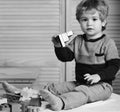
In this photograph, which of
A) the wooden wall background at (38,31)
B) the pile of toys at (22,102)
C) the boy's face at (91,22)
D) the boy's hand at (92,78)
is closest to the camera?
the pile of toys at (22,102)

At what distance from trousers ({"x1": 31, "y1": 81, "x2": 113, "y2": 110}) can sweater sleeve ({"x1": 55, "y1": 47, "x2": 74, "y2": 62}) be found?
0.11 metres

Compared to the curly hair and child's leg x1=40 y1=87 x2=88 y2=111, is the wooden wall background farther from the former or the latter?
child's leg x1=40 y1=87 x2=88 y2=111

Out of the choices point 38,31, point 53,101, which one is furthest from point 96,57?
point 38,31

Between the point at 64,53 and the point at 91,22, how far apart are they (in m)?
0.18

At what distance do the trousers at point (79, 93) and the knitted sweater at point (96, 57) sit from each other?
0.13 ft

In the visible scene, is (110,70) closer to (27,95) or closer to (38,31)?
(27,95)

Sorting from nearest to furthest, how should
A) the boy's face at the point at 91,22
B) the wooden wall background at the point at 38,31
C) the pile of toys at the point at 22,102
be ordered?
the pile of toys at the point at 22,102, the boy's face at the point at 91,22, the wooden wall background at the point at 38,31

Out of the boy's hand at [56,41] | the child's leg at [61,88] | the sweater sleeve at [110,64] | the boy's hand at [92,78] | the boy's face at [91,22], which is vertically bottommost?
the child's leg at [61,88]

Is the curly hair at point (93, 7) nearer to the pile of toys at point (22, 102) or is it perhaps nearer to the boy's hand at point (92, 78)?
the boy's hand at point (92, 78)

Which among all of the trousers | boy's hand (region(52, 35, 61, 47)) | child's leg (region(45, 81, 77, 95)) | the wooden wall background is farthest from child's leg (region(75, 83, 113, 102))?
the wooden wall background

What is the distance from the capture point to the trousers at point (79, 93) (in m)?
1.23

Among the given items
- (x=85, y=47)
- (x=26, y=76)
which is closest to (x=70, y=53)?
(x=85, y=47)

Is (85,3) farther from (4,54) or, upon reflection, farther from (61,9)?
(4,54)

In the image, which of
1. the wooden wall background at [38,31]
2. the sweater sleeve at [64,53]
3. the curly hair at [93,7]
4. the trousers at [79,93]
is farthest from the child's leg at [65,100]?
the wooden wall background at [38,31]
